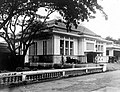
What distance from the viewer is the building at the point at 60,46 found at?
2155 centimetres

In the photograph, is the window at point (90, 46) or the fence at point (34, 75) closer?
the fence at point (34, 75)

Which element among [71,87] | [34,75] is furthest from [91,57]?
[71,87]

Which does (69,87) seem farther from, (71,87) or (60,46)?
(60,46)

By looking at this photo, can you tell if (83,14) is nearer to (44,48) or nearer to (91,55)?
(44,48)

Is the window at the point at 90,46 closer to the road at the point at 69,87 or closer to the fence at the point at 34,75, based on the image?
the fence at the point at 34,75

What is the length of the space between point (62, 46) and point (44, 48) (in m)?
2.41

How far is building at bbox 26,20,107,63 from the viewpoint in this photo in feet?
70.7

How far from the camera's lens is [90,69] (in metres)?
16.8

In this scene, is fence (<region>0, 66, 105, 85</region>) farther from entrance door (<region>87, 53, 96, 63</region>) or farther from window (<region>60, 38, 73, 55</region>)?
entrance door (<region>87, 53, 96, 63</region>)

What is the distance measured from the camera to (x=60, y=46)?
22641mm

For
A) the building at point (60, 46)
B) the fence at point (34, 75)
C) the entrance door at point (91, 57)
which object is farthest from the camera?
the entrance door at point (91, 57)

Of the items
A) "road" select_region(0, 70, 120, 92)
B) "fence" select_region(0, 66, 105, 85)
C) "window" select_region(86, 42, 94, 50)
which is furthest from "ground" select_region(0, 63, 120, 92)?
"window" select_region(86, 42, 94, 50)

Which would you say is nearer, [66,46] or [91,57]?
[66,46]

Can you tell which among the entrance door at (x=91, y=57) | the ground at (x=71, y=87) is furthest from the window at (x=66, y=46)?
the ground at (x=71, y=87)
